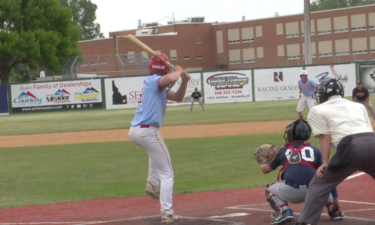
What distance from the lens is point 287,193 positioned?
243 inches

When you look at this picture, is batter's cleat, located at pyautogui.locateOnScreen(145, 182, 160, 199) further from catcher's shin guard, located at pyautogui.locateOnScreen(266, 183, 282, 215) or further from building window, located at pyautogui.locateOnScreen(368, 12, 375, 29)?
building window, located at pyautogui.locateOnScreen(368, 12, 375, 29)

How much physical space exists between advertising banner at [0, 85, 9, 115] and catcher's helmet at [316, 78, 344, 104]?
41778 millimetres

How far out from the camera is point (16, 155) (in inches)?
658

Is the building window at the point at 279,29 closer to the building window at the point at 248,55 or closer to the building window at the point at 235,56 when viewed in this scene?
the building window at the point at 248,55

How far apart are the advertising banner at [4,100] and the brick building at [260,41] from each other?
2865cm

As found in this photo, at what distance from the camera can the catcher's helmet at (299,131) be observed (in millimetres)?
6129

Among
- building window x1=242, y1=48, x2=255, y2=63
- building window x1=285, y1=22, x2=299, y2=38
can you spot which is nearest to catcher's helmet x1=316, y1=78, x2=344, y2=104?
building window x1=285, y1=22, x2=299, y2=38

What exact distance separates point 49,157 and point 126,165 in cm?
330

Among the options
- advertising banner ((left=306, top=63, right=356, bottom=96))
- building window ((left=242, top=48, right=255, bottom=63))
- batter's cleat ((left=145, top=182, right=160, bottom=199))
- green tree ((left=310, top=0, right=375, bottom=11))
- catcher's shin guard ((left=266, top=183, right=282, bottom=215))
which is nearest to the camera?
catcher's shin guard ((left=266, top=183, right=282, bottom=215))

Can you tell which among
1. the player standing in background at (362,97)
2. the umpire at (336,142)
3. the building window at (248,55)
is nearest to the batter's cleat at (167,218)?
the umpire at (336,142)

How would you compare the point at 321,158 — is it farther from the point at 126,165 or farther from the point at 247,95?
the point at 247,95

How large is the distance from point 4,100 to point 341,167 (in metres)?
42.5

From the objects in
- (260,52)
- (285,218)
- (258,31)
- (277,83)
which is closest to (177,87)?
(277,83)

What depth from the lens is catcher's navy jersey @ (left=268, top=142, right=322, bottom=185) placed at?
6090 millimetres
